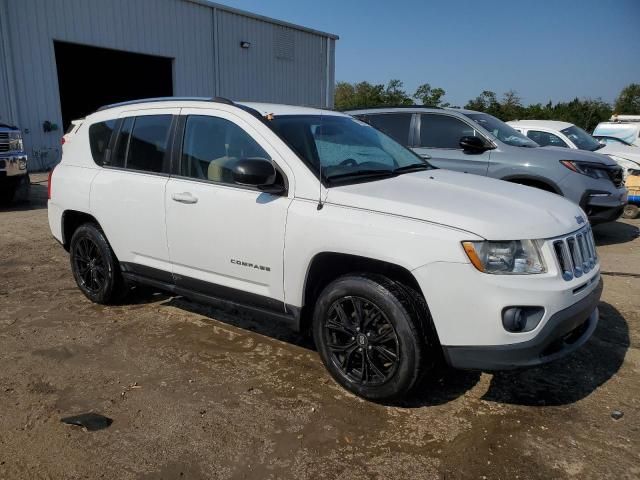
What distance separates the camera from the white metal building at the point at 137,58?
14.5 metres

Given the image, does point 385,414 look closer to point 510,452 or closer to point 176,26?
point 510,452

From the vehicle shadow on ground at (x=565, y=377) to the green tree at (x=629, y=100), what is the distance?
42777 mm

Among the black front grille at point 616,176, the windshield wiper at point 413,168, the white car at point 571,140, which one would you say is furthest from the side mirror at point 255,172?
the white car at point 571,140

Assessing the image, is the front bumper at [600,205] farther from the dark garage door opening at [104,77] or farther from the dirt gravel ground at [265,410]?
the dark garage door opening at [104,77]

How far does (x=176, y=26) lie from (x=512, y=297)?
17.8m

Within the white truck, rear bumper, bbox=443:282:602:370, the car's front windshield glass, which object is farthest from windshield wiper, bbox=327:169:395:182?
the white truck

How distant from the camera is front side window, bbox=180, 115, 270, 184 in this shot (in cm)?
362

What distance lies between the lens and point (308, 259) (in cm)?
318

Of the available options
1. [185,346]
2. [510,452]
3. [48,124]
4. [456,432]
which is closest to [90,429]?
[185,346]

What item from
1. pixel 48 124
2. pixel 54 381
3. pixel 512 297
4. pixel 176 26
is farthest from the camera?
pixel 176 26

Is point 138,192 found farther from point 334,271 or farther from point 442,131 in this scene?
point 442,131

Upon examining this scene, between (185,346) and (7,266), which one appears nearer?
(185,346)

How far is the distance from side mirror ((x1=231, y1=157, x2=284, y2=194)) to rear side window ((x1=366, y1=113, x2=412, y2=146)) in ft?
15.2

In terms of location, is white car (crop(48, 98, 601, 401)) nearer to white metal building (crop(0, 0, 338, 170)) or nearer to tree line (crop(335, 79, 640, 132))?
white metal building (crop(0, 0, 338, 170))
